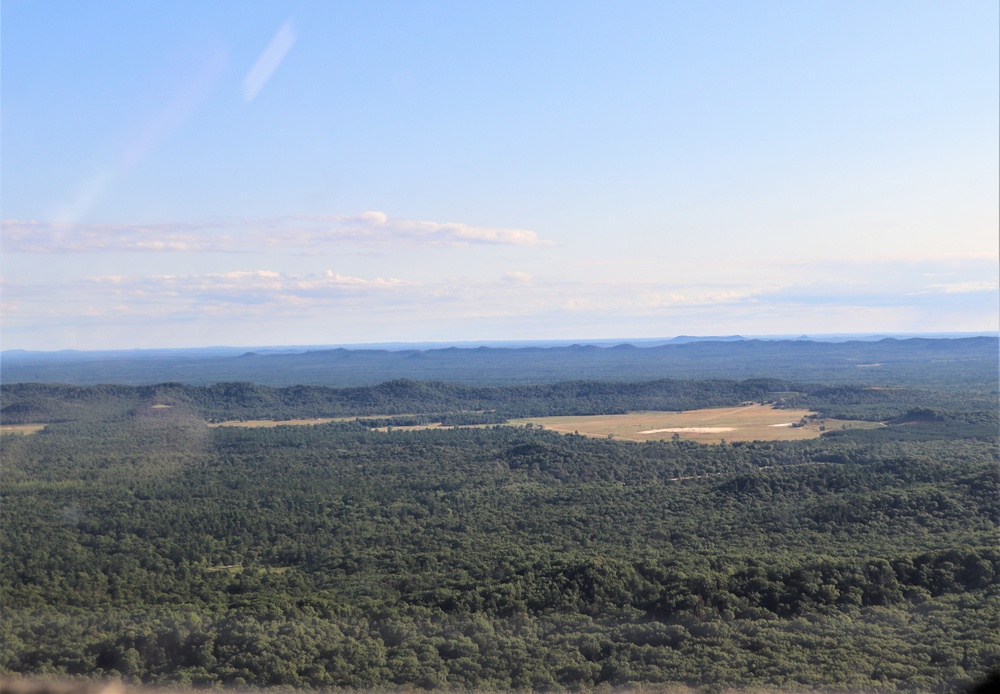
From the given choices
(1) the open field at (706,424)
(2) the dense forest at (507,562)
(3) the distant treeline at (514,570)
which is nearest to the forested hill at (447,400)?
(1) the open field at (706,424)

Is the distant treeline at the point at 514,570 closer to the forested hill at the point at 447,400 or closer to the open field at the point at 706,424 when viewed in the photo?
the open field at the point at 706,424

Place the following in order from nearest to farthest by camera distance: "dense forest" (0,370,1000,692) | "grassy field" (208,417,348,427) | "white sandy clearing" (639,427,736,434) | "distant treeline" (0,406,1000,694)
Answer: "distant treeline" (0,406,1000,694) < "dense forest" (0,370,1000,692) < "white sandy clearing" (639,427,736,434) < "grassy field" (208,417,348,427)

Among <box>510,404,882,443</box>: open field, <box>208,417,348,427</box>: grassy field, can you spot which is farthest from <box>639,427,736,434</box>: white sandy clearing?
<box>208,417,348,427</box>: grassy field

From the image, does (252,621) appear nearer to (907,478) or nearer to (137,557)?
(137,557)

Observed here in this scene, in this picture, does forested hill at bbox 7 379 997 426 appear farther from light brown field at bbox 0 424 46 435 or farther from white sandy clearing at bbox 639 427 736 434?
white sandy clearing at bbox 639 427 736 434

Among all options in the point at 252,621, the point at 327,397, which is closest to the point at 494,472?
the point at 252,621

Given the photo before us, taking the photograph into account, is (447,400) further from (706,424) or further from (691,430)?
(691,430)
